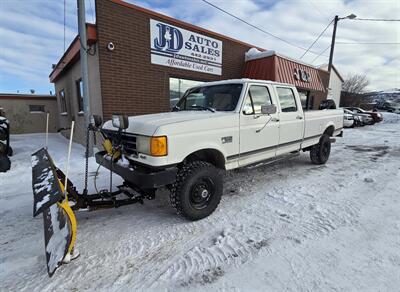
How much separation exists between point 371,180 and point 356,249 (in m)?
3.03

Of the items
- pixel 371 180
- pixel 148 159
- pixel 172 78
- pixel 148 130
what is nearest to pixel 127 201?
pixel 148 159

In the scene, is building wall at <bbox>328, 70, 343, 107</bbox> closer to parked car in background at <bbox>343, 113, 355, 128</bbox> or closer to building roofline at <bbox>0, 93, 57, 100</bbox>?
parked car in background at <bbox>343, 113, 355, 128</bbox>

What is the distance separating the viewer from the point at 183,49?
8.51m

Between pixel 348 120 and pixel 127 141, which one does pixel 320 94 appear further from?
pixel 127 141

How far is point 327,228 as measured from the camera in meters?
3.15

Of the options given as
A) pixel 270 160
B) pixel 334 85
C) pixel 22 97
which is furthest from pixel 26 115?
pixel 334 85

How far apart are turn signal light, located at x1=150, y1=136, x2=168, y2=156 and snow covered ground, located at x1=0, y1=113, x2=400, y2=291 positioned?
107 cm

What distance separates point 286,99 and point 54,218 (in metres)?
4.54

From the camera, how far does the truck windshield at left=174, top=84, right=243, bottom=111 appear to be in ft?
13.3

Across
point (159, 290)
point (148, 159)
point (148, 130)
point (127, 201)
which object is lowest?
point (159, 290)

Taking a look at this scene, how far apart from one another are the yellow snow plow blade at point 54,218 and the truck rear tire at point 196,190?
1.26 metres

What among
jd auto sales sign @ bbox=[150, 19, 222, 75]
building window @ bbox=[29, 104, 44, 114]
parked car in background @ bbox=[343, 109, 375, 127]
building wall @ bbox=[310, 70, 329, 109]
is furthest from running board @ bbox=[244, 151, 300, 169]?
building window @ bbox=[29, 104, 44, 114]

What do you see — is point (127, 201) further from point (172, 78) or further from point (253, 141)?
point (172, 78)

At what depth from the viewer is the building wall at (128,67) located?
6848 millimetres
